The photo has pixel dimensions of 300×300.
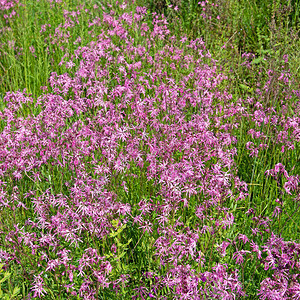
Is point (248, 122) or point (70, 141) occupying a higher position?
point (70, 141)

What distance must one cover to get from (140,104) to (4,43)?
344 cm

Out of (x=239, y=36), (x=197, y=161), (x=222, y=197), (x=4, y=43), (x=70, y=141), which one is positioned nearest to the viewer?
(x=222, y=197)

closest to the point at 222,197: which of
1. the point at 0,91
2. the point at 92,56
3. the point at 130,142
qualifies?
the point at 130,142

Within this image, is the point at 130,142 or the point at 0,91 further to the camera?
the point at 0,91

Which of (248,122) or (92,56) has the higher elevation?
(92,56)

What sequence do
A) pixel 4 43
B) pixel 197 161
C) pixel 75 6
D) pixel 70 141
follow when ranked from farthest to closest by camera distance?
1. pixel 75 6
2. pixel 4 43
3. pixel 70 141
4. pixel 197 161

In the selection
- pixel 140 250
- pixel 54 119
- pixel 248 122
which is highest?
pixel 54 119

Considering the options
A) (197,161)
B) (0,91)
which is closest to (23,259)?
(197,161)

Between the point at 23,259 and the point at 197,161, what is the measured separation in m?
1.45

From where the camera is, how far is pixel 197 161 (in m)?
2.59

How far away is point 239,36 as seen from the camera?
637 cm

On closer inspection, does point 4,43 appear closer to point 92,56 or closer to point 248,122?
point 92,56

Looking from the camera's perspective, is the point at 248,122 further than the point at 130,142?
Yes

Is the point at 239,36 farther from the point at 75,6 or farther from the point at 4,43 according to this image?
the point at 4,43
